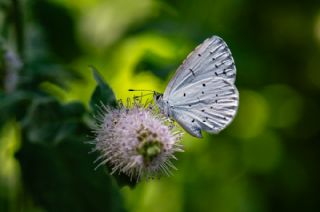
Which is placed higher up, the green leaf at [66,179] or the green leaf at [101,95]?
the green leaf at [101,95]

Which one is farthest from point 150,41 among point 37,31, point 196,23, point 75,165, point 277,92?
point 75,165

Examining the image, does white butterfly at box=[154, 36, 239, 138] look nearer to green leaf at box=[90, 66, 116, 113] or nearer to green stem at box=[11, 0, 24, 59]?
green leaf at box=[90, 66, 116, 113]

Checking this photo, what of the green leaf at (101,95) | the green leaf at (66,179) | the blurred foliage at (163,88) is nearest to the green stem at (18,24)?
the blurred foliage at (163,88)

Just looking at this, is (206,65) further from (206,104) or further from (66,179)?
(66,179)

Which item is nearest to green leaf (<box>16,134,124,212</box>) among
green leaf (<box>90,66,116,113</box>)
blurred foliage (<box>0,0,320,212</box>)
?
blurred foliage (<box>0,0,320,212</box>)

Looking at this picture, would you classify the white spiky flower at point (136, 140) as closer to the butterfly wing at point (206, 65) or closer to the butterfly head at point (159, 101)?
the butterfly head at point (159, 101)

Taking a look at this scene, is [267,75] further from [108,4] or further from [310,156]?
[108,4]

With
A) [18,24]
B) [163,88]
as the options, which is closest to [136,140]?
[18,24]
